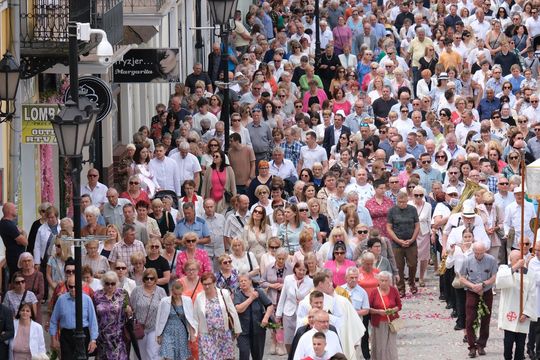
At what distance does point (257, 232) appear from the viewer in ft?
96.3

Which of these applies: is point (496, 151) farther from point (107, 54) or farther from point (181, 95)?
point (107, 54)

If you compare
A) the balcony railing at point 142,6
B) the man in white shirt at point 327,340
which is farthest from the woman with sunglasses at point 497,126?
the man in white shirt at point 327,340

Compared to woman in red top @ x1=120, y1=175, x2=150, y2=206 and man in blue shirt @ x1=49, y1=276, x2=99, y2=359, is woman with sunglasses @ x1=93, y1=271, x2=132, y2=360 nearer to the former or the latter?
man in blue shirt @ x1=49, y1=276, x2=99, y2=359

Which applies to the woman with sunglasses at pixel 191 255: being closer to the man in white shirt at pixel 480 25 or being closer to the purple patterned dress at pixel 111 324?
the purple patterned dress at pixel 111 324

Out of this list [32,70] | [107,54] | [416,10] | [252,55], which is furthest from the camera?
[416,10]

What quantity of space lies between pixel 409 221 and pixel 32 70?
5.72m

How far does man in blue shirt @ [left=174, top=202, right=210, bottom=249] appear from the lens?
97.8 feet

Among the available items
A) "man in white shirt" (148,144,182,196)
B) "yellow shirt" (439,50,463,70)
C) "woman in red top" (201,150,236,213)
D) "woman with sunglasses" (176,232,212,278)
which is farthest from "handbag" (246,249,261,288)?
"yellow shirt" (439,50,463,70)

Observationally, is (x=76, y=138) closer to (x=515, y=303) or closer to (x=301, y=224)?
(x=515, y=303)

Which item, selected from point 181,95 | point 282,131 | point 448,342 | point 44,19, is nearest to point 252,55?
point 181,95

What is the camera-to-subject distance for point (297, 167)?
118 feet

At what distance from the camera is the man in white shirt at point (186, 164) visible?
3422 cm

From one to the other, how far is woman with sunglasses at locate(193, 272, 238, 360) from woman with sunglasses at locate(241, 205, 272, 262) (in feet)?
9.67

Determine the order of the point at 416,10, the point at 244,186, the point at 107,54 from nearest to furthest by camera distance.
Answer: the point at 107,54 < the point at 244,186 < the point at 416,10
